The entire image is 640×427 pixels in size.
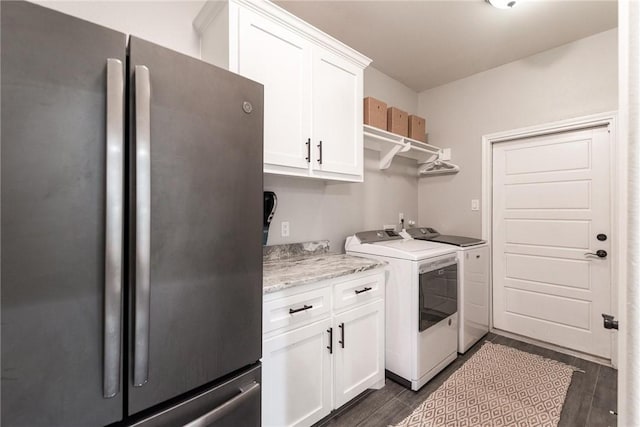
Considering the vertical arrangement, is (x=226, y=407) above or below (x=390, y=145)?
below

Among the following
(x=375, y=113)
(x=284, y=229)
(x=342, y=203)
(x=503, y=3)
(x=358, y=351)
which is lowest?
(x=358, y=351)

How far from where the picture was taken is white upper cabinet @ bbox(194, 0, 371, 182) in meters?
1.50

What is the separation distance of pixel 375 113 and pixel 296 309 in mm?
1864

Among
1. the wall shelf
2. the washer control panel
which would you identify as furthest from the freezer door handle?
the wall shelf

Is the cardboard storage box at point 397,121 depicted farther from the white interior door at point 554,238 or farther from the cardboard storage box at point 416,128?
the white interior door at point 554,238

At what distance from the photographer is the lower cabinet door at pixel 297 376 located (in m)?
1.34

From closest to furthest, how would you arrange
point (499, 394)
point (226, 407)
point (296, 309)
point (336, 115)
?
point (226, 407) → point (296, 309) → point (499, 394) → point (336, 115)

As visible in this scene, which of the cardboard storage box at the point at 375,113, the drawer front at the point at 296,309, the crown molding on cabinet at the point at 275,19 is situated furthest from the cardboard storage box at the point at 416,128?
the drawer front at the point at 296,309

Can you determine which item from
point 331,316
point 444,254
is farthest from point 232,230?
point 444,254

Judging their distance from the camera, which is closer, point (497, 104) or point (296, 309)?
point (296, 309)

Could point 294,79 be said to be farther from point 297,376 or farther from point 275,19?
point 297,376

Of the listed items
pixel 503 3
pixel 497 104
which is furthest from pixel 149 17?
pixel 497 104

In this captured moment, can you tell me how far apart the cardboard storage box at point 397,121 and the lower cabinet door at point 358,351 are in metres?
1.67

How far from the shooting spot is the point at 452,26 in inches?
87.8
